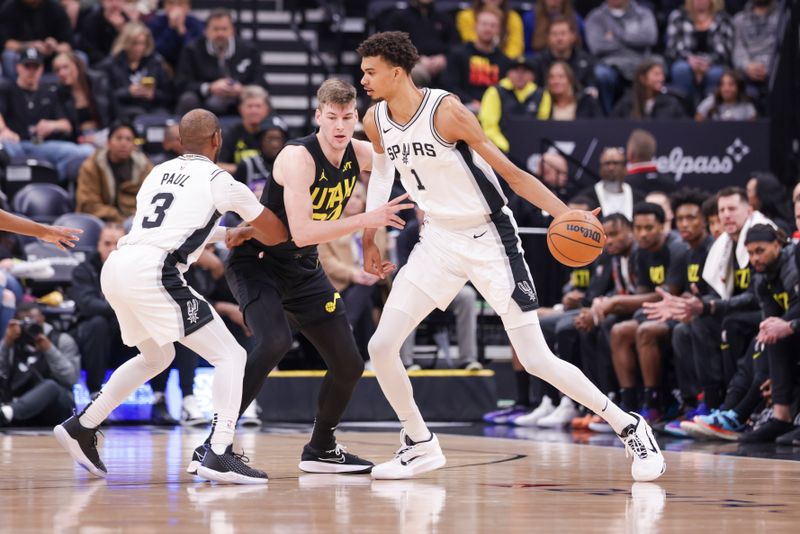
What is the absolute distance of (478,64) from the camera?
14148 millimetres

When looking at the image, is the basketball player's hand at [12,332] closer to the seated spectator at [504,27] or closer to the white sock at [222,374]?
the white sock at [222,374]

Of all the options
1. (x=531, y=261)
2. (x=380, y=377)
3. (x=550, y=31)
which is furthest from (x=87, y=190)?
(x=380, y=377)

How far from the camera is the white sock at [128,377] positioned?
6.12 meters

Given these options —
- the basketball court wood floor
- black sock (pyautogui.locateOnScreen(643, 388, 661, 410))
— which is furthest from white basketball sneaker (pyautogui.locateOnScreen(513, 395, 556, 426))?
the basketball court wood floor

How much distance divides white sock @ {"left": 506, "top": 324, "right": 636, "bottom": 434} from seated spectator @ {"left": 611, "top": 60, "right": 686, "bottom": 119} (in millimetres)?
7741

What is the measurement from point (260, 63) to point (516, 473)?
8.59 meters

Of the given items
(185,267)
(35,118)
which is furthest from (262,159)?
(185,267)

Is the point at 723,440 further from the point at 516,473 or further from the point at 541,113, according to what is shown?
the point at 541,113

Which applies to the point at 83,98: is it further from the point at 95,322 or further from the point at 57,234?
the point at 57,234

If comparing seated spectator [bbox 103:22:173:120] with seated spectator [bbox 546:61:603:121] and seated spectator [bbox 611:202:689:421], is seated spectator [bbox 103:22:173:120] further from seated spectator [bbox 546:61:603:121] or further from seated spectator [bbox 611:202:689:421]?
seated spectator [bbox 611:202:689:421]

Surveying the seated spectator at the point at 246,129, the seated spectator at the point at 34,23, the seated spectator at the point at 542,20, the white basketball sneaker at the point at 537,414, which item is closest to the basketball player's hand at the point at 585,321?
the white basketball sneaker at the point at 537,414

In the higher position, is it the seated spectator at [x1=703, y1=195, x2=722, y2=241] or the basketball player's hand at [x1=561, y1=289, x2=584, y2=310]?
the seated spectator at [x1=703, y1=195, x2=722, y2=241]

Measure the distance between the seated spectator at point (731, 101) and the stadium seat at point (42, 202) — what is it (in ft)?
21.2

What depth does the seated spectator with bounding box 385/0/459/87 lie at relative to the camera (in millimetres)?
14117
